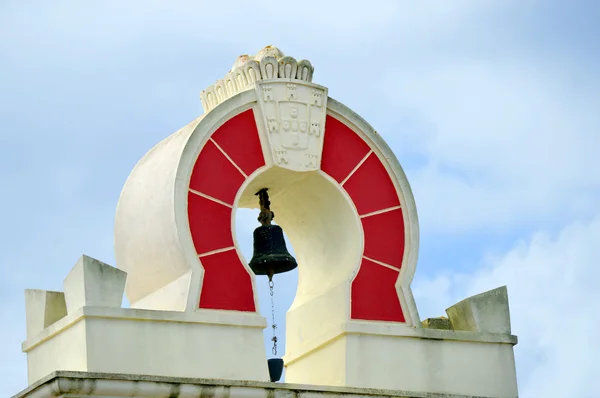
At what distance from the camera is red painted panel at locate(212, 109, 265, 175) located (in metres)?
24.5

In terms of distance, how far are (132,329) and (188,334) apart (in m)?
0.79

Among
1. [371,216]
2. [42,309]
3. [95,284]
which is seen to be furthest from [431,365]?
[42,309]

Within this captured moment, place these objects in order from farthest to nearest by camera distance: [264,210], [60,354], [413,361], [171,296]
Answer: [264,210], [413,361], [171,296], [60,354]

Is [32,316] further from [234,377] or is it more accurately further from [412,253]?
[412,253]

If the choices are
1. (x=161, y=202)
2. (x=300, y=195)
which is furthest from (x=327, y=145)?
(x=161, y=202)

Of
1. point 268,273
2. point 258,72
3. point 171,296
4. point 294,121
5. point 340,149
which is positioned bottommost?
point 171,296

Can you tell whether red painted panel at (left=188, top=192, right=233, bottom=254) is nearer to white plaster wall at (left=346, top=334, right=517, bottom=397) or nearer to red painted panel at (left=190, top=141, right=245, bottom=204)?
red painted panel at (left=190, top=141, right=245, bottom=204)

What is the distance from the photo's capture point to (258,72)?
25.0 m

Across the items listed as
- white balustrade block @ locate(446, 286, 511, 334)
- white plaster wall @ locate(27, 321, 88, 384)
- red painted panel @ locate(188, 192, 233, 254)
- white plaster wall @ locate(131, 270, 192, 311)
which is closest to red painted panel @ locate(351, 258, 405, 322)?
white balustrade block @ locate(446, 286, 511, 334)

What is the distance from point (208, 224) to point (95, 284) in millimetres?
1981

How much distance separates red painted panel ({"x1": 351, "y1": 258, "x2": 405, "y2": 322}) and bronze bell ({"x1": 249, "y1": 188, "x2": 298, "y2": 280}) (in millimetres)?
1130

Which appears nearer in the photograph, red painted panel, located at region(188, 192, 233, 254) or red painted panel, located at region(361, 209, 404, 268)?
red painted panel, located at region(188, 192, 233, 254)

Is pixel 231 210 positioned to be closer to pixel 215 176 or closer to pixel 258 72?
pixel 215 176

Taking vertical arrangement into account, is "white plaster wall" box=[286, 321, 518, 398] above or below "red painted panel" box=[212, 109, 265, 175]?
below
